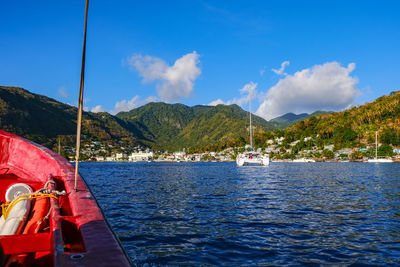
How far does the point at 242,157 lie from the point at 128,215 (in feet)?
218

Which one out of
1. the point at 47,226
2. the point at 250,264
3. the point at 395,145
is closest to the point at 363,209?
the point at 250,264

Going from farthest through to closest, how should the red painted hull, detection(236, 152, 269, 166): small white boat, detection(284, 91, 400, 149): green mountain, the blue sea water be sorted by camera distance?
detection(284, 91, 400, 149): green mountain
detection(236, 152, 269, 166): small white boat
the blue sea water
the red painted hull

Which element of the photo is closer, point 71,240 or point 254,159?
point 71,240

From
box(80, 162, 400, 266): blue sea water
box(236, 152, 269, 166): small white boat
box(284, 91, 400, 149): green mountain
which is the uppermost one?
box(284, 91, 400, 149): green mountain

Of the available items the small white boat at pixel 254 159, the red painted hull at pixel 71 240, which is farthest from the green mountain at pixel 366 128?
the red painted hull at pixel 71 240

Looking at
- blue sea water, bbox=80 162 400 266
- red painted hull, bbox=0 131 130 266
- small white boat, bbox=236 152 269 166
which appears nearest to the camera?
red painted hull, bbox=0 131 130 266

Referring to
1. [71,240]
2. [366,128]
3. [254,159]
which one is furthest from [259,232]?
[366,128]

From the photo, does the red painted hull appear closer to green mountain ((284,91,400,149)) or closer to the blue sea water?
the blue sea water

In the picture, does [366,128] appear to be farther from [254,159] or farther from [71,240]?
[71,240]

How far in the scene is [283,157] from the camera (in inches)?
6555

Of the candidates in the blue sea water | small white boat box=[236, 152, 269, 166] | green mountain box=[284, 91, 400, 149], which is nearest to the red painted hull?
the blue sea water

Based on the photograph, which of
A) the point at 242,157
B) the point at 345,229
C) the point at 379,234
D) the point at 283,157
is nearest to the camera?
the point at 379,234

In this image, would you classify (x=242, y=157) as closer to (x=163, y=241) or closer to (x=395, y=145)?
(x=163, y=241)

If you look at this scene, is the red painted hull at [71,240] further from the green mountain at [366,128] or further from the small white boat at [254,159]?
the green mountain at [366,128]
